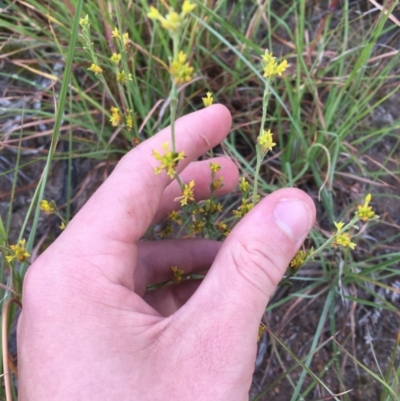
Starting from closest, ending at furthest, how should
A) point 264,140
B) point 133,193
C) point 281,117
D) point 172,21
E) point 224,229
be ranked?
point 172,21 → point 264,140 → point 133,193 → point 224,229 → point 281,117

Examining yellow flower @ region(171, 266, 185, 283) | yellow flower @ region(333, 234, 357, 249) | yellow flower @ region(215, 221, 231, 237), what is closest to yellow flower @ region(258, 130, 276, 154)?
yellow flower @ region(333, 234, 357, 249)

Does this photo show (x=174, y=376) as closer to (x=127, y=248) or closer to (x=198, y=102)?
(x=127, y=248)

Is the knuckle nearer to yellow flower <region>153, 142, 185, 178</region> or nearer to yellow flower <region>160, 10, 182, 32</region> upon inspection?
yellow flower <region>153, 142, 185, 178</region>

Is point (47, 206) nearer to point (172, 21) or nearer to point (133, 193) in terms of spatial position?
point (133, 193)

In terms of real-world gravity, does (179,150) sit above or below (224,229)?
above

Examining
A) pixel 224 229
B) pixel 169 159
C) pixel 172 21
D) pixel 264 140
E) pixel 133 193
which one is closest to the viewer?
pixel 172 21

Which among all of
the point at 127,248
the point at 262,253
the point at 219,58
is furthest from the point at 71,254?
the point at 219,58

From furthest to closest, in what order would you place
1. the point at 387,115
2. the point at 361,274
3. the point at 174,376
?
the point at 387,115 < the point at 361,274 < the point at 174,376

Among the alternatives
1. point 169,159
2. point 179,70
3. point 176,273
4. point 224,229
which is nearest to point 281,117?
point 224,229
